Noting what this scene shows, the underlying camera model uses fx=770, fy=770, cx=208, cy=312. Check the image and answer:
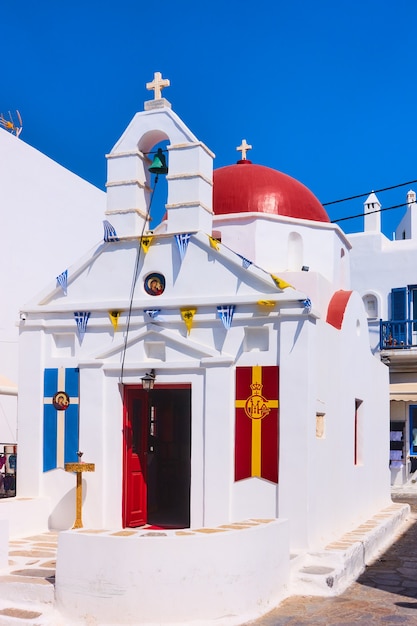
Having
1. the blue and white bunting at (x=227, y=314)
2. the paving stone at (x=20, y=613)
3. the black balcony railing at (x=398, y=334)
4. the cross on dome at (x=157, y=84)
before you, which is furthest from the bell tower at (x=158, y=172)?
the black balcony railing at (x=398, y=334)

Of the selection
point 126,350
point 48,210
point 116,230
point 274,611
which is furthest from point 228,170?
point 48,210

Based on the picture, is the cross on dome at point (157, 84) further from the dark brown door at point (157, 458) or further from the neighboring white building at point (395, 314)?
the neighboring white building at point (395, 314)

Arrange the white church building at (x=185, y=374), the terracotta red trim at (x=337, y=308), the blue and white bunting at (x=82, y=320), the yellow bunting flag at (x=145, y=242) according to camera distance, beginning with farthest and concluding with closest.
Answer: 1. the terracotta red trim at (x=337, y=308)
2. the blue and white bunting at (x=82, y=320)
3. the yellow bunting flag at (x=145, y=242)
4. the white church building at (x=185, y=374)

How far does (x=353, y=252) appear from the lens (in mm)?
25312

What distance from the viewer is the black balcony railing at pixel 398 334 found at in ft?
75.0

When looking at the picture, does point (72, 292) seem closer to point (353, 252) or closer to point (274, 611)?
point (274, 611)

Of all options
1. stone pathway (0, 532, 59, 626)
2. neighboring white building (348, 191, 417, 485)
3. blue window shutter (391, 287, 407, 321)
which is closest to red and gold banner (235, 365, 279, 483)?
stone pathway (0, 532, 59, 626)

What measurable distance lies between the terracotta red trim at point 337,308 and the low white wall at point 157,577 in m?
4.97

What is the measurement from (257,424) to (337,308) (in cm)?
289

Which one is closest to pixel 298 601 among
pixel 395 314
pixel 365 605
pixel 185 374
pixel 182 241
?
pixel 365 605

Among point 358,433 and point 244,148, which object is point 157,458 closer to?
point 358,433

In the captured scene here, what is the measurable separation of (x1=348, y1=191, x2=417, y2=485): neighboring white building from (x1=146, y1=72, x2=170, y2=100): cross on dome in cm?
1222

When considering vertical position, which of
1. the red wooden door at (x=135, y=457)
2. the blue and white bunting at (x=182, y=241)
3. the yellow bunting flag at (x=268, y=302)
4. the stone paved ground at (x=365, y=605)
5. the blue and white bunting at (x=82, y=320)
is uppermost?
the blue and white bunting at (x=182, y=241)

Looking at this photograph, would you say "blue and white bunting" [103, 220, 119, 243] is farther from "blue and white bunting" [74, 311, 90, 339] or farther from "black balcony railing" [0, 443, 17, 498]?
"black balcony railing" [0, 443, 17, 498]
